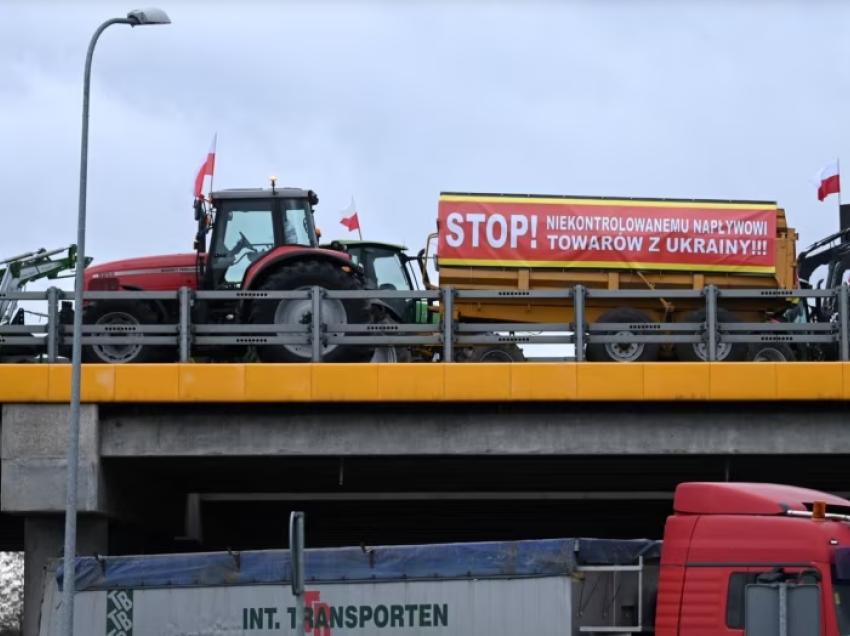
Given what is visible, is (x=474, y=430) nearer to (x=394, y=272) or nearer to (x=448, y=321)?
(x=448, y=321)

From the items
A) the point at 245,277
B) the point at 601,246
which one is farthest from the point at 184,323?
the point at 601,246

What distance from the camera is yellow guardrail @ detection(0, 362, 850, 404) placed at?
58.1 ft

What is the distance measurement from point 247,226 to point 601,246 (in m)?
4.89

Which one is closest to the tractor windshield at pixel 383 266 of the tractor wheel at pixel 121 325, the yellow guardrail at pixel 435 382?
the tractor wheel at pixel 121 325

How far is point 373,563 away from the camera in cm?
1372

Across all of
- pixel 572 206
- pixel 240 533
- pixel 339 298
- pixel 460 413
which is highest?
pixel 572 206

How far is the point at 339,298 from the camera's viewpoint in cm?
1842

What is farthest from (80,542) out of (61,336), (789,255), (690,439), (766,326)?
(789,255)

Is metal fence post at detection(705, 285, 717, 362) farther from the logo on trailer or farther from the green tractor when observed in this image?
the logo on trailer

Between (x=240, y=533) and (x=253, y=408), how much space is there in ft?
30.3

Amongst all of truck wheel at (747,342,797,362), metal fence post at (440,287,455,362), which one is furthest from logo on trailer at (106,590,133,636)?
truck wheel at (747,342,797,362)

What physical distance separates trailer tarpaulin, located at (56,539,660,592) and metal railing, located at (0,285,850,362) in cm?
442

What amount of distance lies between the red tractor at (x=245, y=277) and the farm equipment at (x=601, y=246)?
5.09 ft

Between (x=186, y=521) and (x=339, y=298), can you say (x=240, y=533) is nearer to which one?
(x=186, y=521)
